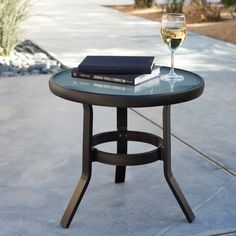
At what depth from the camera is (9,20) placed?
316 inches

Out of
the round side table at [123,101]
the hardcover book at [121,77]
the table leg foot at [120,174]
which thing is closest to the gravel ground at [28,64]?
the table leg foot at [120,174]

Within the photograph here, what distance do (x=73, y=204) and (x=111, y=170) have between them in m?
0.80

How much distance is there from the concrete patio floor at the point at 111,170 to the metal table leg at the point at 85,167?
6 cm

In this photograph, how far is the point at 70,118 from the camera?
531cm

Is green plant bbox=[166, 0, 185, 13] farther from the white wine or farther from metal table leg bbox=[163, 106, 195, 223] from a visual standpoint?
metal table leg bbox=[163, 106, 195, 223]

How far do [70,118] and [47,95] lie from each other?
35.8 inches

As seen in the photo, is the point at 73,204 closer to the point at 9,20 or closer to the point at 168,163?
the point at 168,163

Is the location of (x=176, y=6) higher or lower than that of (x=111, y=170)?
lower

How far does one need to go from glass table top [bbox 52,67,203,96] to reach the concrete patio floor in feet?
2.51

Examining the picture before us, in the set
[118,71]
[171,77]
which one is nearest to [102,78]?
[118,71]

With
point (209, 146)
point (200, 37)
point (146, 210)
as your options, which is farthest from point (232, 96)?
point (200, 37)

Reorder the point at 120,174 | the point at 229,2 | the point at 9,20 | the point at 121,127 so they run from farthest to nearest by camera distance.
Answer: the point at 229,2, the point at 9,20, the point at 120,174, the point at 121,127

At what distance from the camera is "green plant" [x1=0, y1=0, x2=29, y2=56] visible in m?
7.98

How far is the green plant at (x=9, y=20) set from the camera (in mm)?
7981
